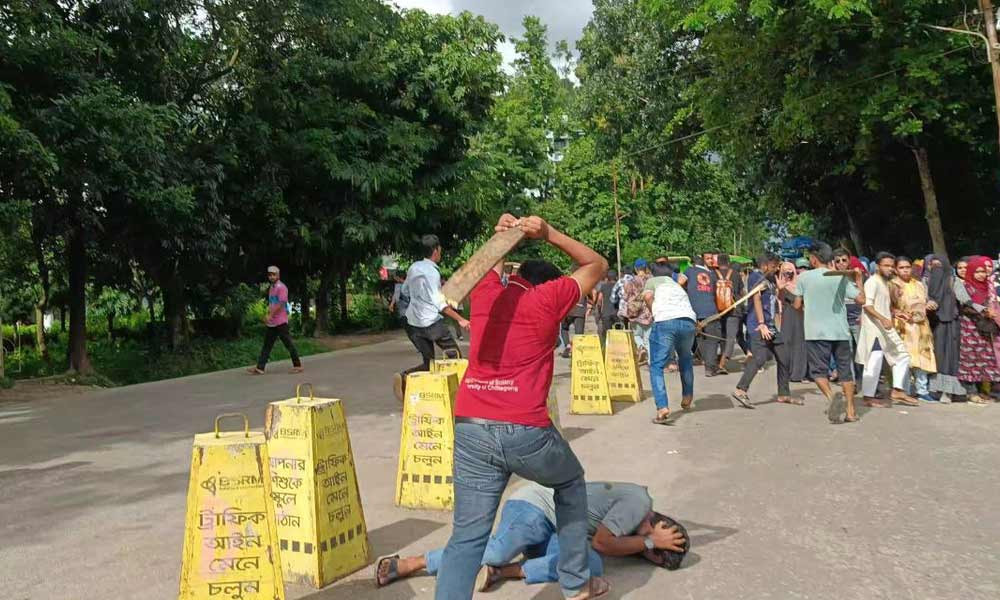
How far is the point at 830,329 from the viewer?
8898 mm

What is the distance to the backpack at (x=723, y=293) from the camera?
13.3 metres

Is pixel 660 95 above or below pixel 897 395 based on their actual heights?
above

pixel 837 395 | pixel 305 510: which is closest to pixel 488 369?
pixel 305 510

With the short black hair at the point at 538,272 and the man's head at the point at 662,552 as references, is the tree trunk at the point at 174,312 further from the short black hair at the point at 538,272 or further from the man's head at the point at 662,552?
the short black hair at the point at 538,272

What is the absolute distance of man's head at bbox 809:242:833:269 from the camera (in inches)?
360

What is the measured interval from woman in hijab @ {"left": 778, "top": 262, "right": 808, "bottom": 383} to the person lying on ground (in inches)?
246

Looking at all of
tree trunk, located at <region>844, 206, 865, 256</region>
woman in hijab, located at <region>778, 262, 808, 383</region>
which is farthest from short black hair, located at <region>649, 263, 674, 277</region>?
tree trunk, located at <region>844, 206, 865, 256</region>

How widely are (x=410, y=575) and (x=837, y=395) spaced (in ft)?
19.9

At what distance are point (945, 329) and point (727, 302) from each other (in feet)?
11.9

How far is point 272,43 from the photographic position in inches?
729

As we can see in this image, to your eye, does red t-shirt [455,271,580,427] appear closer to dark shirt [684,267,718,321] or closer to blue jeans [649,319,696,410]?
blue jeans [649,319,696,410]

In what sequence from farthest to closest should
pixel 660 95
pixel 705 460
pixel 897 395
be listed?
pixel 660 95, pixel 897 395, pixel 705 460

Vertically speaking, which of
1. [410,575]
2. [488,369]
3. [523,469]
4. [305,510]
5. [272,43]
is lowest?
[410,575]

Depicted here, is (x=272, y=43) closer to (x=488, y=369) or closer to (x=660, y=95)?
(x=660, y=95)
